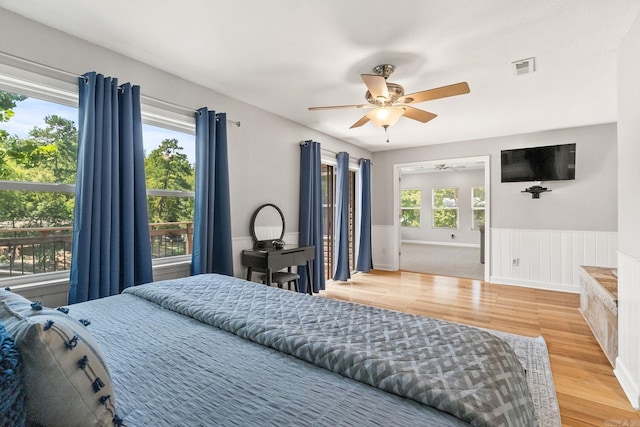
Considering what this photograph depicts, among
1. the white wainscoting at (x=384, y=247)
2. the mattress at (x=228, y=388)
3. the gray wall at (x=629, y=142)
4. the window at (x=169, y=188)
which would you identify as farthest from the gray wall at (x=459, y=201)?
the mattress at (x=228, y=388)

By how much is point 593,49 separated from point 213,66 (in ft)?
9.48

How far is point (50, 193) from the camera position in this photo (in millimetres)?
2148

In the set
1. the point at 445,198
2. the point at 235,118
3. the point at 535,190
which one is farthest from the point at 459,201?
the point at 235,118

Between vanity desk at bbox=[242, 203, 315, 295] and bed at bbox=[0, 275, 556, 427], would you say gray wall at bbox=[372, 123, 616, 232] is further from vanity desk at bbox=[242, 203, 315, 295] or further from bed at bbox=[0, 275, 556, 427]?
bed at bbox=[0, 275, 556, 427]

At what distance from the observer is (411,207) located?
34.4 ft

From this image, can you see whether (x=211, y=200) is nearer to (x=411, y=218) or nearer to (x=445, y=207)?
(x=445, y=207)

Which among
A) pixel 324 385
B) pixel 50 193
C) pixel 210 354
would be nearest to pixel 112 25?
pixel 50 193

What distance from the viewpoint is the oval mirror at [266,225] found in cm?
351

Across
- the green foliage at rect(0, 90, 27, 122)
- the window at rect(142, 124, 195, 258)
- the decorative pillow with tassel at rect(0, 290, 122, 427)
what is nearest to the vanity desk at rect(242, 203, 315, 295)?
the window at rect(142, 124, 195, 258)

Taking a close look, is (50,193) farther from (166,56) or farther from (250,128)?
(250,128)

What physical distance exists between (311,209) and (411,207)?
7117mm

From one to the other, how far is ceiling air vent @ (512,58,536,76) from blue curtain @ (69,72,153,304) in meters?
2.99

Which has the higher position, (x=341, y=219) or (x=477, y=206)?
(x=477, y=206)

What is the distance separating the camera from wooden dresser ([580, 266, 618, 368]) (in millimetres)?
2346
